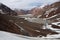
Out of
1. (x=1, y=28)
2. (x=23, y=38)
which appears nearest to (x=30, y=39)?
(x=23, y=38)

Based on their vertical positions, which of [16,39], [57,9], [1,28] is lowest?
[16,39]

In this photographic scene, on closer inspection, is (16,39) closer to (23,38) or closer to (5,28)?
(23,38)

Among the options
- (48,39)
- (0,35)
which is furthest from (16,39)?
(48,39)

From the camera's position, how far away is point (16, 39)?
364 centimetres

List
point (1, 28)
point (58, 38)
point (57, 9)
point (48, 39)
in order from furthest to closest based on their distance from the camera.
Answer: point (57, 9), point (1, 28), point (58, 38), point (48, 39)

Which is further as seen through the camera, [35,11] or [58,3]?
[35,11]

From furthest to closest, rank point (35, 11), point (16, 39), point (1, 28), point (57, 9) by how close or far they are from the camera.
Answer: point (35, 11), point (57, 9), point (1, 28), point (16, 39)

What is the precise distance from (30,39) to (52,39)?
549 millimetres

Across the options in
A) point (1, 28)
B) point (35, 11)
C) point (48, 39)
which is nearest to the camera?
point (48, 39)

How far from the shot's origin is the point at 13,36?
3.75 meters

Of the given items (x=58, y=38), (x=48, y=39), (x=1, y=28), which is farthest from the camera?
(x=1, y=28)

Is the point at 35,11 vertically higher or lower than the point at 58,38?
higher

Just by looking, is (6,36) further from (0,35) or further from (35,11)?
(35,11)

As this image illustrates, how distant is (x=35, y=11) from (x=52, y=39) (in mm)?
30718
